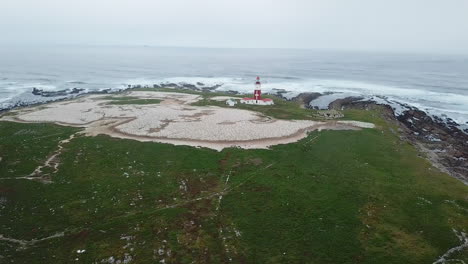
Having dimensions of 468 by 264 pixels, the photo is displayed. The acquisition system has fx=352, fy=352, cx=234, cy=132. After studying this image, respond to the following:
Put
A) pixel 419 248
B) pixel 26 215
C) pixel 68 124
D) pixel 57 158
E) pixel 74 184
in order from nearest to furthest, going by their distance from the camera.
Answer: pixel 419 248 < pixel 26 215 < pixel 74 184 < pixel 57 158 < pixel 68 124

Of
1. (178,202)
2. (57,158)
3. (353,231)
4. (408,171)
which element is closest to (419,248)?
(353,231)

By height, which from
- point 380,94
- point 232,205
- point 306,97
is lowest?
point 232,205

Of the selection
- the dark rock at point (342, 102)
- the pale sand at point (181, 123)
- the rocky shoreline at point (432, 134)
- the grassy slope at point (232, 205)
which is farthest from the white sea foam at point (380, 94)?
the grassy slope at point (232, 205)

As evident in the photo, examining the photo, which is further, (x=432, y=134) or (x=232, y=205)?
(x=432, y=134)

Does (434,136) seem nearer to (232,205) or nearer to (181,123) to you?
(181,123)

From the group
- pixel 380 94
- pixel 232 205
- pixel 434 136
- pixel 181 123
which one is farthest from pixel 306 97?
pixel 232 205

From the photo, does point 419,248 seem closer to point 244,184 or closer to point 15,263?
point 244,184

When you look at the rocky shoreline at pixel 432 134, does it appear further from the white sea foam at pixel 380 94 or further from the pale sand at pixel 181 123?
the pale sand at pixel 181 123
